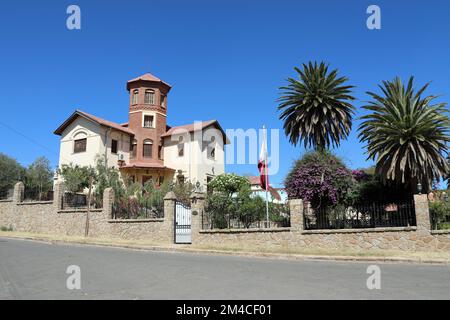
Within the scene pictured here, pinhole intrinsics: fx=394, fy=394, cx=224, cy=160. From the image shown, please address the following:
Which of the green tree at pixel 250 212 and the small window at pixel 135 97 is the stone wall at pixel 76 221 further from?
the small window at pixel 135 97

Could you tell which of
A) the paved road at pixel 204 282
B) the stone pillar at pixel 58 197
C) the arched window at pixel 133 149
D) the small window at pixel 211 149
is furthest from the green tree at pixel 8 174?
the paved road at pixel 204 282

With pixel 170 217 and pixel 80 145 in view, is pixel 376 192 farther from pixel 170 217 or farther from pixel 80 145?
pixel 80 145

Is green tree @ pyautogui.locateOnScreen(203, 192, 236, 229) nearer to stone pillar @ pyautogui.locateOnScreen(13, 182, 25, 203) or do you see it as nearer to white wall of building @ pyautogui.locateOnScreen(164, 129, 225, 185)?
stone pillar @ pyautogui.locateOnScreen(13, 182, 25, 203)

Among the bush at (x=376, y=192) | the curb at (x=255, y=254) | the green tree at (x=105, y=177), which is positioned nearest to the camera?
the curb at (x=255, y=254)

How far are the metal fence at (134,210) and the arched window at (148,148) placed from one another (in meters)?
17.6

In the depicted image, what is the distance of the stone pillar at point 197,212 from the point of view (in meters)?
20.9

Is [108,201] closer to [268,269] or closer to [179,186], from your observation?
[179,186]

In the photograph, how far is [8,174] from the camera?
45.4 meters

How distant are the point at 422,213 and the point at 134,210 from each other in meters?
16.0

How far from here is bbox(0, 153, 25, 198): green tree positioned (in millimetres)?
44525

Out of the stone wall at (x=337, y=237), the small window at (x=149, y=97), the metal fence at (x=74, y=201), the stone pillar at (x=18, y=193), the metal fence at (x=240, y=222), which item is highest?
the small window at (x=149, y=97)

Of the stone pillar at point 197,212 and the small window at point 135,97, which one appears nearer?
the stone pillar at point 197,212

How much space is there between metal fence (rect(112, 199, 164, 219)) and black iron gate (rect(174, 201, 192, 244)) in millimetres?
1503

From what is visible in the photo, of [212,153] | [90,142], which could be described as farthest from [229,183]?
[90,142]
